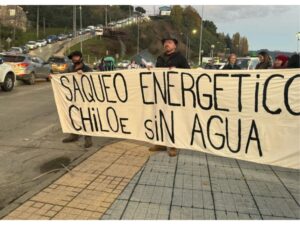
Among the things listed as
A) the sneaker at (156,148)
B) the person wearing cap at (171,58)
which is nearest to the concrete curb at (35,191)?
the sneaker at (156,148)

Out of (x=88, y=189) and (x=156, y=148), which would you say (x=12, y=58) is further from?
(x=88, y=189)

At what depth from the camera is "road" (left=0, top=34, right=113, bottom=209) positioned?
213 inches

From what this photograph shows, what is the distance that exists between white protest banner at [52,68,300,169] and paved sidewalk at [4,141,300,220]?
363 millimetres

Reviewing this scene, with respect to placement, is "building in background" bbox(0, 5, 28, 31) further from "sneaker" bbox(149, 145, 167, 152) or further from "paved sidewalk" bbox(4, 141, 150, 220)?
"paved sidewalk" bbox(4, 141, 150, 220)

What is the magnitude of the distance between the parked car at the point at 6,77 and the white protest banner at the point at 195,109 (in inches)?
365

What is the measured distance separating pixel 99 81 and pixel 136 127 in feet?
3.32

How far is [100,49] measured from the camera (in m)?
93.4

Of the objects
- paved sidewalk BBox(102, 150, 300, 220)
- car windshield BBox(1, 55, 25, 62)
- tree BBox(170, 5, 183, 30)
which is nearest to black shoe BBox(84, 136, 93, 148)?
paved sidewalk BBox(102, 150, 300, 220)

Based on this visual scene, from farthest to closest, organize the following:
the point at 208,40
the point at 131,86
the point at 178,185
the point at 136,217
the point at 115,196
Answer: the point at 208,40
the point at 131,86
the point at 178,185
the point at 115,196
the point at 136,217

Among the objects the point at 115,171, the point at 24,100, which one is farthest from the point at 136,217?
the point at 24,100

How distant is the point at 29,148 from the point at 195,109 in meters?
3.07

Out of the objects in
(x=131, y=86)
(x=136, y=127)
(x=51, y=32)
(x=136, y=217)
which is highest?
(x=51, y=32)

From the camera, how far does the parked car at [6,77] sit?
1585cm

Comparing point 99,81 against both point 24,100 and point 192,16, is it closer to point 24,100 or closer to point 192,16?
point 24,100
